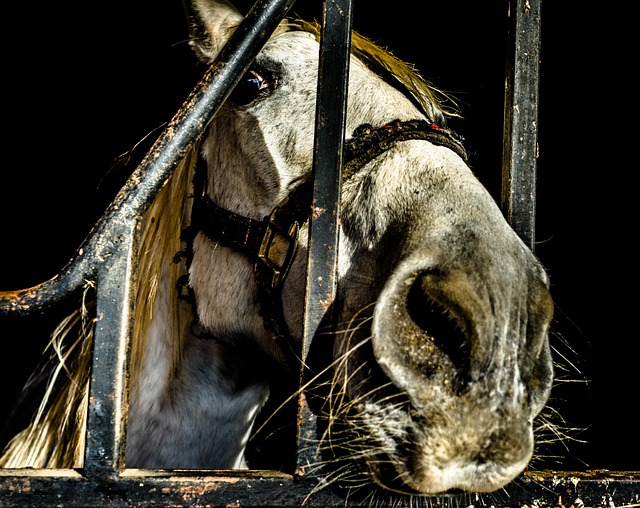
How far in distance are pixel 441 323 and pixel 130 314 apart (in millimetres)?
484

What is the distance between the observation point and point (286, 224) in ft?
3.91

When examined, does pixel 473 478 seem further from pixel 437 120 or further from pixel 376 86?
pixel 437 120

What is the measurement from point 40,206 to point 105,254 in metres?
3.35

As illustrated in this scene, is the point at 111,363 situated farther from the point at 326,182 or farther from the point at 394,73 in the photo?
the point at 394,73

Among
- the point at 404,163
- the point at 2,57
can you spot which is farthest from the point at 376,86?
the point at 2,57

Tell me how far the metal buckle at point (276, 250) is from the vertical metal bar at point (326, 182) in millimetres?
256

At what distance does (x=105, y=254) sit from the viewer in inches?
33.4

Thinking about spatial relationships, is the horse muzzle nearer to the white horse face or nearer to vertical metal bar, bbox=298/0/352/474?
the white horse face


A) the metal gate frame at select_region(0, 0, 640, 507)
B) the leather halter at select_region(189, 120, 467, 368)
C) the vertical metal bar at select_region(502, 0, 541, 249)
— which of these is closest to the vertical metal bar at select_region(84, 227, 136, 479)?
the metal gate frame at select_region(0, 0, 640, 507)

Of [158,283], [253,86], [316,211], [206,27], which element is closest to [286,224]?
[316,211]

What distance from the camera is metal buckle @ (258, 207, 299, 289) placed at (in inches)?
45.5

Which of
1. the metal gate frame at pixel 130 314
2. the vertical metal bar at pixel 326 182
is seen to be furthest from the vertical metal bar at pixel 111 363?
the vertical metal bar at pixel 326 182

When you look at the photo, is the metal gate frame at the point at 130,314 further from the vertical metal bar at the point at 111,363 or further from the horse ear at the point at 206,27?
the horse ear at the point at 206,27

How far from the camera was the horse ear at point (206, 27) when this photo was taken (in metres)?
1.53
